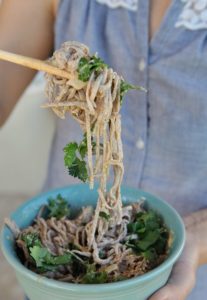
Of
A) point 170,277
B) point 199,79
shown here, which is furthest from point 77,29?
point 170,277

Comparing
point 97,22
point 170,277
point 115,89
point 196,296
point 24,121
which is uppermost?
point 97,22

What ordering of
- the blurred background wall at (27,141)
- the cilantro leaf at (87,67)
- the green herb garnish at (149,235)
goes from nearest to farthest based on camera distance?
the cilantro leaf at (87,67), the green herb garnish at (149,235), the blurred background wall at (27,141)

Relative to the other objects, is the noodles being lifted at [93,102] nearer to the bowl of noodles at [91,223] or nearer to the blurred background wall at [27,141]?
Answer: the bowl of noodles at [91,223]

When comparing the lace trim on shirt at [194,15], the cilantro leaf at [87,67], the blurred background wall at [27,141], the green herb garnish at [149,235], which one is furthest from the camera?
the blurred background wall at [27,141]

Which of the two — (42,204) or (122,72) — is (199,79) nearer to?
(122,72)

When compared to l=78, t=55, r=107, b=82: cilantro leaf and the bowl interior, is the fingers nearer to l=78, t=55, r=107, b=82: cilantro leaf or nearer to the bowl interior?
the bowl interior

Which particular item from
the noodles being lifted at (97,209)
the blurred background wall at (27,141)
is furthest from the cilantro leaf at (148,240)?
the blurred background wall at (27,141)

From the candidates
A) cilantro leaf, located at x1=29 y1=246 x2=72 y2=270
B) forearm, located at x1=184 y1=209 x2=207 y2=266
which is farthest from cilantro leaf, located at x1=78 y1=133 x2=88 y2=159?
forearm, located at x1=184 y1=209 x2=207 y2=266
